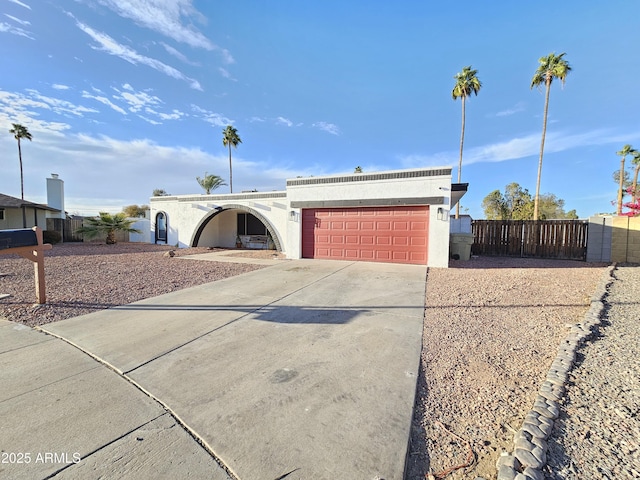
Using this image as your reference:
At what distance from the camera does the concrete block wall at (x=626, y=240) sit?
1048 centimetres

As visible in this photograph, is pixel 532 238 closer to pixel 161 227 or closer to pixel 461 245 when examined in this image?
pixel 461 245

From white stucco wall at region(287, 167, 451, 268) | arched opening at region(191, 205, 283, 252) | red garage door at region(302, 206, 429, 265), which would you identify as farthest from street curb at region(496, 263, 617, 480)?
arched opening at region(191, 205, 283, 252)

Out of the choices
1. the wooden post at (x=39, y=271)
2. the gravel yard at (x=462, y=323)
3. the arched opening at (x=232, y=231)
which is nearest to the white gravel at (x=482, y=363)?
the gravel yard at (x=462, y=323)

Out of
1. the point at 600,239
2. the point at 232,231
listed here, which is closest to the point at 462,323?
the point at 600,239

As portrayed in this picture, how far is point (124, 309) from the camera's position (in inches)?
205

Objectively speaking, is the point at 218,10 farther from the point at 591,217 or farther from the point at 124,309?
the point at 591,217

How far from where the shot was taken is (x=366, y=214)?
1161 centimetres

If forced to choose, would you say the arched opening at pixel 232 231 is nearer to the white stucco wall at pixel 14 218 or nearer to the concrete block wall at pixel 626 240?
the white stucco wall at pixel 14 218

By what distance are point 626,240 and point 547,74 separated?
14225 mm

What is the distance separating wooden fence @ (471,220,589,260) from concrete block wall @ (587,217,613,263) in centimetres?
32

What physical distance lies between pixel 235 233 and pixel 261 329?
16.3 meters

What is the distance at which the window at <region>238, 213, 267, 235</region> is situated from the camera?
18630 millimetres

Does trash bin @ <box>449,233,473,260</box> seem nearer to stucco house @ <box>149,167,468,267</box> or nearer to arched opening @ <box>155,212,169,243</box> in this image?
stucco house @ <box>149,167,468,267</box>

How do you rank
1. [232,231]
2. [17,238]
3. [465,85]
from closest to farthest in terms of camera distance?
[17,238] < [232,231] < [465,85]
